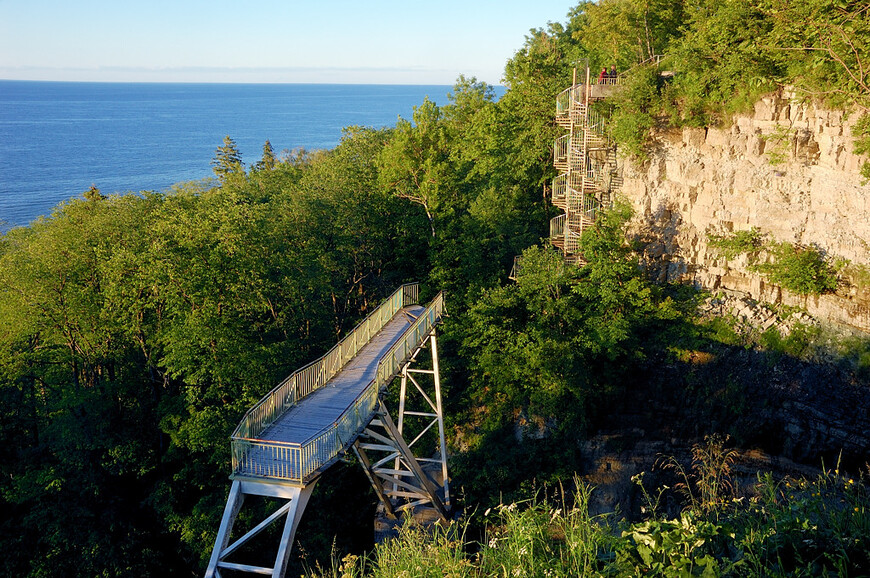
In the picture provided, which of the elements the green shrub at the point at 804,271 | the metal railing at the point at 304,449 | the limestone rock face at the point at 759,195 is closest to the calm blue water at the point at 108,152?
the limestone rock face at the point at 759,195

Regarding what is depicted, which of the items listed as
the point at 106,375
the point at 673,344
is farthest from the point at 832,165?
the point at 106,375

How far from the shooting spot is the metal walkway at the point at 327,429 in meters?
13.0

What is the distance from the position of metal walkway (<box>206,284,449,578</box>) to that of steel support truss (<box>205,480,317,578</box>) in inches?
0.8

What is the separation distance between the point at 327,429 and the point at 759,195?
15.8 meters

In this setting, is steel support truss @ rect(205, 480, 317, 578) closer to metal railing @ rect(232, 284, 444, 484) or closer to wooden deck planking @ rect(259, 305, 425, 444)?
metal railing @ rect(232, 284, 444, 484)

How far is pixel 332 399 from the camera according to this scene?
16.2m

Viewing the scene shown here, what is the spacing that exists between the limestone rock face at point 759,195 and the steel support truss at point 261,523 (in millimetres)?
16091

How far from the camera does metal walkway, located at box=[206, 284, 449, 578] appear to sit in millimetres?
12969

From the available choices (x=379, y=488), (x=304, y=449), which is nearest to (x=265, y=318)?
(x=379, y=488)

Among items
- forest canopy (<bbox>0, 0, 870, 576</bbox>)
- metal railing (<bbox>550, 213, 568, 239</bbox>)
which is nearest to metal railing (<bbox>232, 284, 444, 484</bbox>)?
forest canopy (<bbox>0, 0, 870, 576</bbox>)

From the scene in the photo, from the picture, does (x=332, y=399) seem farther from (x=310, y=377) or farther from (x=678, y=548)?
(x=678, y=548)

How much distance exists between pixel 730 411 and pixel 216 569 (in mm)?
16128

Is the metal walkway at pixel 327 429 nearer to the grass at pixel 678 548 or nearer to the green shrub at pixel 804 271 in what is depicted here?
the grass at pixel 678 548

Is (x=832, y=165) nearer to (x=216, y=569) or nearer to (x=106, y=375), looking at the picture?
(x=216, y=569)
